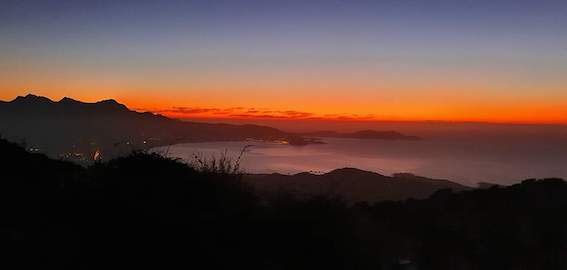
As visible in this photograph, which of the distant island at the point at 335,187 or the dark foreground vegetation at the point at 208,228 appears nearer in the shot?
the dark foreground vegetation at the point at 208,228

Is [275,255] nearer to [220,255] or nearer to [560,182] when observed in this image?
[220,255]

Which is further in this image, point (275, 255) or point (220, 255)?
point (275, 255)

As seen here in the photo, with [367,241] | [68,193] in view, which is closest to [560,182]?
[367,241]

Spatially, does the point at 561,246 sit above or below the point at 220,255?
below

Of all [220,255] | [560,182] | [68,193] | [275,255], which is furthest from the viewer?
[560,182]

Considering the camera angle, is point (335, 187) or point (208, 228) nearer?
point (208, 228)

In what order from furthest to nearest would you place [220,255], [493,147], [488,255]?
[493,147] → [488,255] → [220,255]

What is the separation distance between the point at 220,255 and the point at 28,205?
2374 millimetres

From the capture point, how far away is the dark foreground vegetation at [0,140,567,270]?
5.12m

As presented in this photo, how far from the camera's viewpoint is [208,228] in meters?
5.78

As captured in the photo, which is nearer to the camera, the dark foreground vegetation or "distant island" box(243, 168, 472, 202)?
the dark foreground vegetation

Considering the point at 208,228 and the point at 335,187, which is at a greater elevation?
the point at 335,187

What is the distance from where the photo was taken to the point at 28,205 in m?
5.92

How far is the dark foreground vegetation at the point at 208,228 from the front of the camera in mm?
5125
